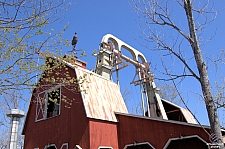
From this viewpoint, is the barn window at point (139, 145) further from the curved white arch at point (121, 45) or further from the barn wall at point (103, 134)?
the curved white arch at point (121, 45)

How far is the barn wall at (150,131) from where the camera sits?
28.0ft

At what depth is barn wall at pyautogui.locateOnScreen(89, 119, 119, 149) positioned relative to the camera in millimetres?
9094

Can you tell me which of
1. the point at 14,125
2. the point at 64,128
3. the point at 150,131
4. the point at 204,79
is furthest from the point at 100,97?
the point at 204,79

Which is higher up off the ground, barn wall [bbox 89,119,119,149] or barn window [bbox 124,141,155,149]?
barn wall [bbox 89,119,119,149]

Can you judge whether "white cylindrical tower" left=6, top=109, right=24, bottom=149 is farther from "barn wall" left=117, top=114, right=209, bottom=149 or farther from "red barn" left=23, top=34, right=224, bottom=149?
"barn wall" left=117, top=114, right=209, bottom=149

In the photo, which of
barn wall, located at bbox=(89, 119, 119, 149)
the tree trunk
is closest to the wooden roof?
barn wall, located at bbox=(89, 119, 119, 149)

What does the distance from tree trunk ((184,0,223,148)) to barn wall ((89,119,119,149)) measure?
5931 mm

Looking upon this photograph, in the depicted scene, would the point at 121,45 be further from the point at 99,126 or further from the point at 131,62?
the point at 99,126

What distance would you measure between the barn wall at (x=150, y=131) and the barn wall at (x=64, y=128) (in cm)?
193

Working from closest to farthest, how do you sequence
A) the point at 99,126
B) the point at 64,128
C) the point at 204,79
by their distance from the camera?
the point at 204,79 < the point at 99,126 < the point at 64,128

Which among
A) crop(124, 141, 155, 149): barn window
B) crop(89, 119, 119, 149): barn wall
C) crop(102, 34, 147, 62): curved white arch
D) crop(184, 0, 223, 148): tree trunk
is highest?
crop(102, 34, 147, 62): curved white arch

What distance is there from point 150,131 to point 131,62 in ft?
20.7

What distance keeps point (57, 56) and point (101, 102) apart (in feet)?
13.2

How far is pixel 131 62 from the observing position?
14.9 m
